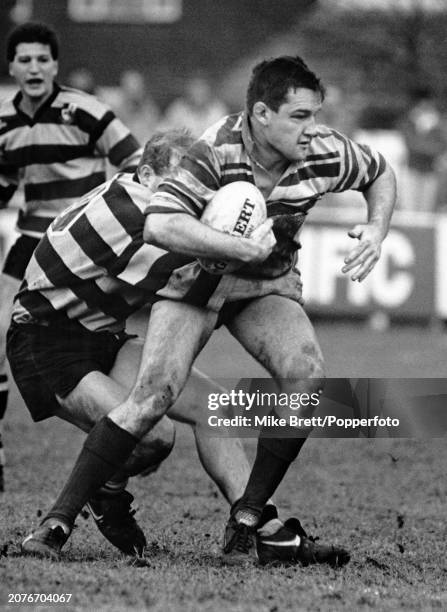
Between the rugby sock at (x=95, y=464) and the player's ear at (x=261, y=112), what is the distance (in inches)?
52.4

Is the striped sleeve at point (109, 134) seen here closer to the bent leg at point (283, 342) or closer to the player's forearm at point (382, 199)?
the player's forearm at point (382, 199)

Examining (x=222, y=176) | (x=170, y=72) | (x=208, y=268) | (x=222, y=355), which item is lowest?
(x=222, y=355)

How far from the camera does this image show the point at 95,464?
5426mm

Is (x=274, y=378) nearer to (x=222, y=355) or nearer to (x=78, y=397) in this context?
(x=78, y=397)

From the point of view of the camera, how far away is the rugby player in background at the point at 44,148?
7586 mm

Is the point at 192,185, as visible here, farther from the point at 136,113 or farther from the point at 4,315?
the point at 136,113

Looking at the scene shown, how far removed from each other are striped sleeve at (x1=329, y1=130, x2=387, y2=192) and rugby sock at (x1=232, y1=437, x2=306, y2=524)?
1.10 metres

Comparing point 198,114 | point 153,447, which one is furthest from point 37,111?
point 198,114

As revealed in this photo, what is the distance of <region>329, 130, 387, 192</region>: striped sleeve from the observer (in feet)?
19.1

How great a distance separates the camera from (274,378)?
5695 millimetres

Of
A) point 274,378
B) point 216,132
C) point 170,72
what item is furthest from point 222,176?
point 170,72

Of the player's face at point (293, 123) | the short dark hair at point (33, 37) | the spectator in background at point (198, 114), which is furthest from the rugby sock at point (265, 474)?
the spectator in background at point (198, 114)

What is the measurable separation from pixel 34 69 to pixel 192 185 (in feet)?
8.54

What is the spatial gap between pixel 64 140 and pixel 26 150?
8.7 inches
